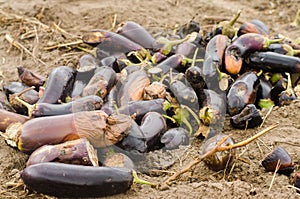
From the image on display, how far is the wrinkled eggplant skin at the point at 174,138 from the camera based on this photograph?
3.06 metres

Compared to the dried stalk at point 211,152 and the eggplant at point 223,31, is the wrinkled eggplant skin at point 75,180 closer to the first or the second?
the dried stalk at point 211,152

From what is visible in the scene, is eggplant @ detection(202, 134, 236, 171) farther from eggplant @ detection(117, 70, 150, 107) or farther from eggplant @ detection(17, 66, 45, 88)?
eggplant @ detection(17, 66, 45, 88)

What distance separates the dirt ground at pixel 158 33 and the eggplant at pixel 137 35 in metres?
0.36

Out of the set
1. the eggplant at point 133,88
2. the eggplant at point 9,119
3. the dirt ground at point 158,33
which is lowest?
the dirt ground at point 158,33

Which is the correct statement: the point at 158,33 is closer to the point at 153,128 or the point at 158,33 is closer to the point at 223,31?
the point at 223,31

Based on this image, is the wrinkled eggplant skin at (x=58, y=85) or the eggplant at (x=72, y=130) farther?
the wrinkled eggplant skin at (x=58, y=85)

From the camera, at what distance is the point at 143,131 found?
2992mm

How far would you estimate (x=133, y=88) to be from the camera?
10.8ft

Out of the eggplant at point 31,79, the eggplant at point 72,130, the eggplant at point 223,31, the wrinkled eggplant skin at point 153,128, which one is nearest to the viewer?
the eggplant at point 72,130

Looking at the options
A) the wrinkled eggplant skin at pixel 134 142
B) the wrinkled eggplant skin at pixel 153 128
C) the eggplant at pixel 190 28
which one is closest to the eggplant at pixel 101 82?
the wrinkled eggplant skin at pixel 153 128

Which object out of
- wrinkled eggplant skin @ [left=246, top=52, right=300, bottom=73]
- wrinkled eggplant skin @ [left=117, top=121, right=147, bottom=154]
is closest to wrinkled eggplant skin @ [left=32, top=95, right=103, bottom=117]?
wrinkled eggplant skin @ [left=117, top=121, right=147, bottom=154]

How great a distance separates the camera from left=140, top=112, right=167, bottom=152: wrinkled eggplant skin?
3.00 m

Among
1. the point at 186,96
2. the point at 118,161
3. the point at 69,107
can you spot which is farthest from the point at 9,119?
the point at 186,96

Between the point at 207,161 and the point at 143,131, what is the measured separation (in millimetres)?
364
